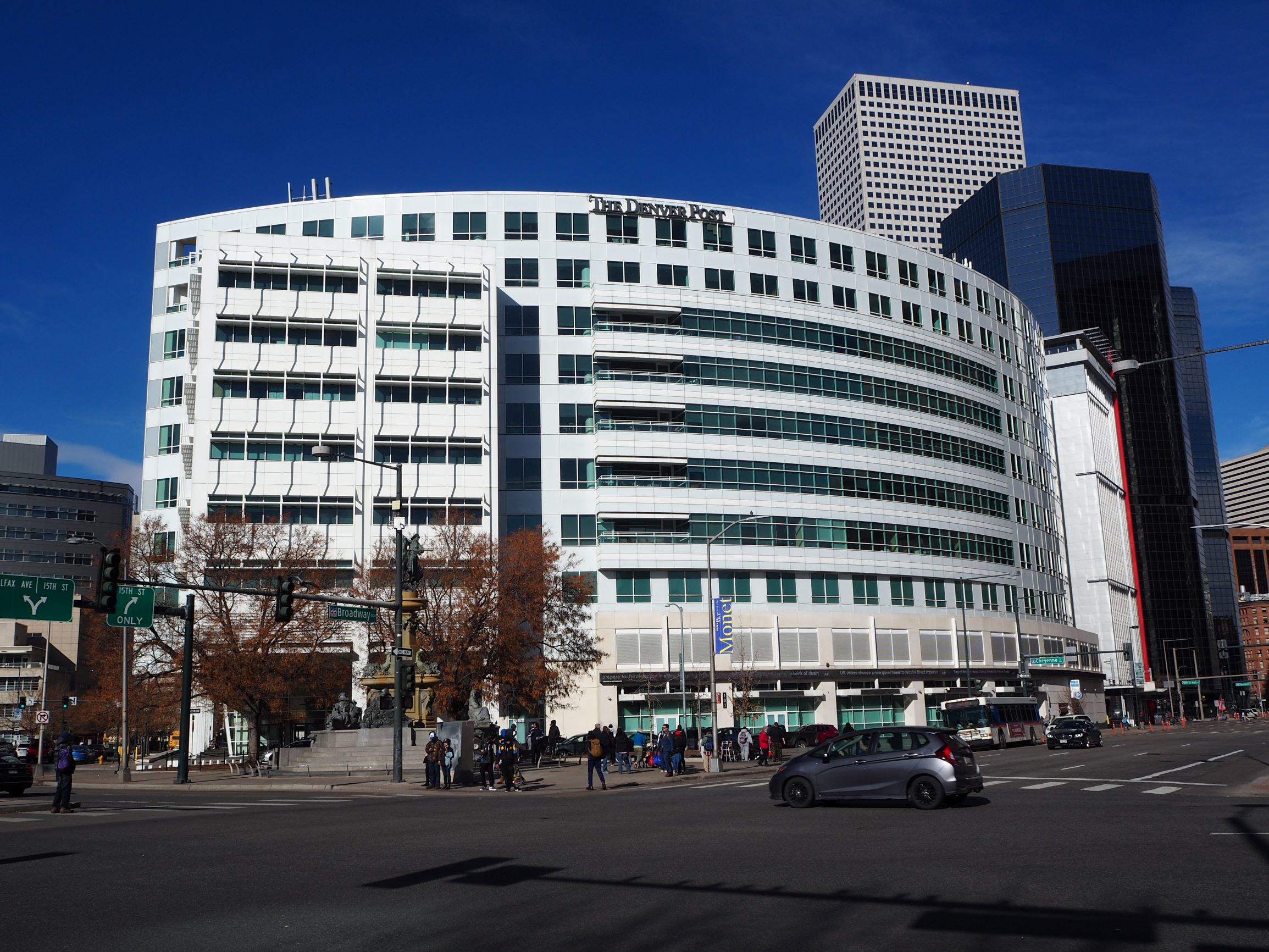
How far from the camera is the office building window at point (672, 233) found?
77.4 metres

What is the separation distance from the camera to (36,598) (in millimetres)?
30969

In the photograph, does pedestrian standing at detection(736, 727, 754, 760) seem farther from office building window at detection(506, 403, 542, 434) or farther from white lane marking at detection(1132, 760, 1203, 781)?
office building window at detection(506, 403, 542, 434)

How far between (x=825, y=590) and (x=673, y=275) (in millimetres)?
24672

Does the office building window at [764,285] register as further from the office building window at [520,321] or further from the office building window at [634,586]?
the office building window at [634,586]

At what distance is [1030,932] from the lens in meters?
9.12

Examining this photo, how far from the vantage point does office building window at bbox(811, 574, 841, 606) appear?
75438 millimetres

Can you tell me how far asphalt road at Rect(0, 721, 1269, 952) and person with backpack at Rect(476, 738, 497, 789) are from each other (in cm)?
1133

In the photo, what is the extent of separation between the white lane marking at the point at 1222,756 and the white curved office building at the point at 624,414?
107 feet

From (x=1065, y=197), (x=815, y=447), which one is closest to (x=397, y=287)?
(x=815, y=447)

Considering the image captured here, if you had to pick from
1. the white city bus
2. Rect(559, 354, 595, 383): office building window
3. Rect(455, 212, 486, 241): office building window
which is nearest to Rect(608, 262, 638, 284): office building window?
Rect(559, 354, 595, 383): office building window

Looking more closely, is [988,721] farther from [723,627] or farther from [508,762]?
[508,762]

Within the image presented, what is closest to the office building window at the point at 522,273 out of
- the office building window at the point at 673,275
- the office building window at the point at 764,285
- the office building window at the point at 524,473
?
the office building window at the point at 673,275

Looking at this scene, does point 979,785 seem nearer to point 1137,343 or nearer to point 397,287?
point 397,287

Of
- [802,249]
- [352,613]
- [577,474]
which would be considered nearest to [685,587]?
[577,474]
